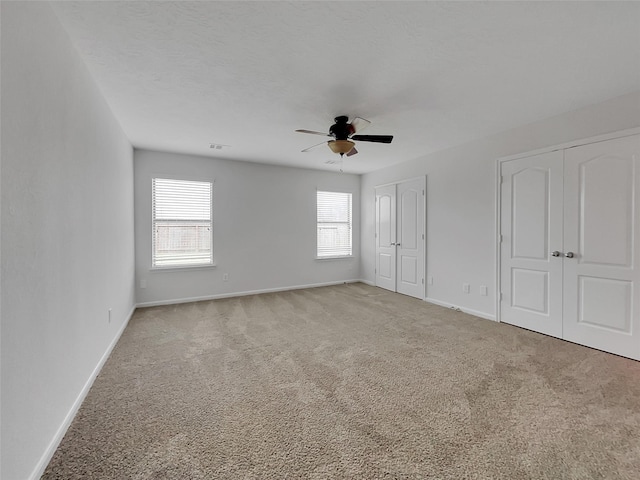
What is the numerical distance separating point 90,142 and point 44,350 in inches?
66.0

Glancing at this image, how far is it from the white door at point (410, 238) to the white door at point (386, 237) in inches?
4.6

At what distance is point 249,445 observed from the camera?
1.61 m

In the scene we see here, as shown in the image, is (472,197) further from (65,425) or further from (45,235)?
(65,425)

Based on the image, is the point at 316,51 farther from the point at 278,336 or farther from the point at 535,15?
the point at 278,336

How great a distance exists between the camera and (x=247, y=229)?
5.32 meters

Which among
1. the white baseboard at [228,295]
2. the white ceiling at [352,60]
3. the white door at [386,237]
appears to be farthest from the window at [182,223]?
the white door at [386,237]

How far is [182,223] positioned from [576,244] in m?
5.45

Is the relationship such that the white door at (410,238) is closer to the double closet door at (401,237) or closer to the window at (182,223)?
the double closet door at (401,237)

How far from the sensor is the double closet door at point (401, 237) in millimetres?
5016

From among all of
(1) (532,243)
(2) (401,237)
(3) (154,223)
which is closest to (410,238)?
(2) (401,237)

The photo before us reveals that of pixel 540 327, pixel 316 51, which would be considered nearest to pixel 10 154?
pixel 316 51

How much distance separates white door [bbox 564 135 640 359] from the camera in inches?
106

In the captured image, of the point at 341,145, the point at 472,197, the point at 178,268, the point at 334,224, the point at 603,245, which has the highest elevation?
the point at 341,145

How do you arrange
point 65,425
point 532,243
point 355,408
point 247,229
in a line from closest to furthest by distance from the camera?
point 65,425
point 355,408
point 532,243
point 247,229
